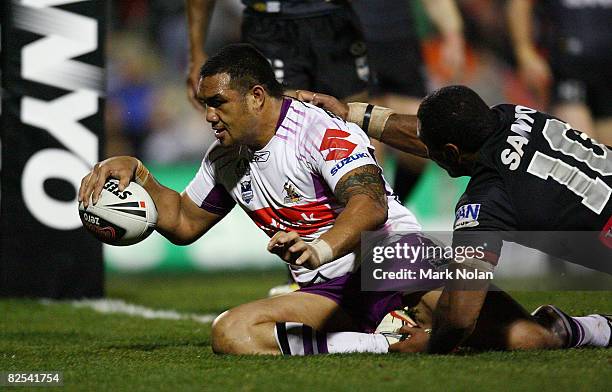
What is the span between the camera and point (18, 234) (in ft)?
27.3

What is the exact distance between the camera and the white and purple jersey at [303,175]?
5.21 meters

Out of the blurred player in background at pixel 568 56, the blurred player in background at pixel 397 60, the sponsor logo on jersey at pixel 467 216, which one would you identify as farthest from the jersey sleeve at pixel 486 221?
the blurred player in background at pixel 568 56

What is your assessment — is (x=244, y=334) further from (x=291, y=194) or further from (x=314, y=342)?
(x=291, y=194)

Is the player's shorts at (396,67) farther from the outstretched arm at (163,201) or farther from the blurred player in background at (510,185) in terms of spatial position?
the blurred player in background at (510,185)

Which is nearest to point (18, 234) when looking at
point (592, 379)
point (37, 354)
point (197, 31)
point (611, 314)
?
point (197, 31)

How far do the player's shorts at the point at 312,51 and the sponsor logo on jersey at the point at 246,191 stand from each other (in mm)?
1786

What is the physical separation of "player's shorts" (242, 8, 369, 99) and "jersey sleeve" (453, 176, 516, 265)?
2649mm

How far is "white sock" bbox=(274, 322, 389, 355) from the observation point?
5176 millimetres

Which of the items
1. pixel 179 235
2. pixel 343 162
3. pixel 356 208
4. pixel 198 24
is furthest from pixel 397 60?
pixel 356 208

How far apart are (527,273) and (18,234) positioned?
12.2 feet

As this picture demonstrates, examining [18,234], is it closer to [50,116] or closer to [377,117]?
[50,116]

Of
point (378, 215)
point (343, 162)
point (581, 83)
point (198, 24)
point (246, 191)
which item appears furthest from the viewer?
point (581, 83)

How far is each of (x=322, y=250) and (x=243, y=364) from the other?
0.63m

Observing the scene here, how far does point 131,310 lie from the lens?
799 cm
